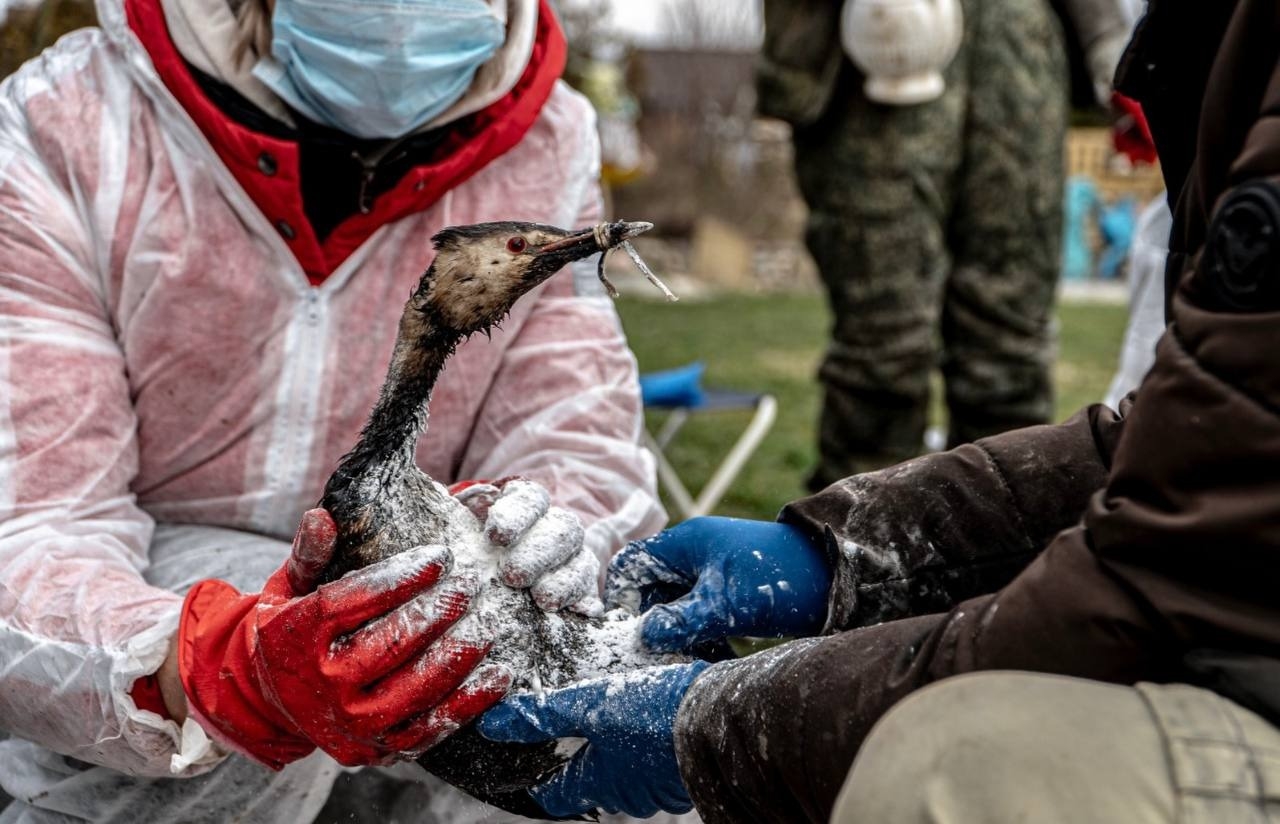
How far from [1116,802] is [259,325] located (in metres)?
1.77

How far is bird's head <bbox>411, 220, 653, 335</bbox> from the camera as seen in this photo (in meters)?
1.98

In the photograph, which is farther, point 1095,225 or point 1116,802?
point 1095,225

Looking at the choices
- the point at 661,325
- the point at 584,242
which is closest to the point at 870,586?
the point at 584,242

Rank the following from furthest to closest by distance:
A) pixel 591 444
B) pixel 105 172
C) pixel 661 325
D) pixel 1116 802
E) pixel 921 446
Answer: pixel 661 325 < pixel 921 446 < pixel 591 444 < pixel 105 172 < pixel 1116 802

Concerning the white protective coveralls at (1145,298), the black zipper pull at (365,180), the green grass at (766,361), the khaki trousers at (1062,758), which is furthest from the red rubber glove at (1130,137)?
the khaki trousers at (1062,758)

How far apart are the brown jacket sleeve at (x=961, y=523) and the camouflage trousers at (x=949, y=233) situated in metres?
2.82

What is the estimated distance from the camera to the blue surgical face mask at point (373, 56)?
234 cm

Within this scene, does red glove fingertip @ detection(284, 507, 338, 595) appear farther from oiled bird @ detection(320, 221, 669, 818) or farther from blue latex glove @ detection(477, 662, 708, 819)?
blue latex glove @ detection(477, 662, 708, 819)

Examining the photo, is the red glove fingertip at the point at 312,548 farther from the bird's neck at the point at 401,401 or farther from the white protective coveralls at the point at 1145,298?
the white protective coveralls at the point at 1145,298

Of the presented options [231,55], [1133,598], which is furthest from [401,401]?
[1133,598]

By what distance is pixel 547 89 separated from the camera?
Answer: 2.66m

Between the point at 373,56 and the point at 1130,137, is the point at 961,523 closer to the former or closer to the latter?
the point at 373,56

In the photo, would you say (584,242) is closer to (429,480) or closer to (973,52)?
(429,480)

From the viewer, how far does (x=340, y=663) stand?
72.2 inches
